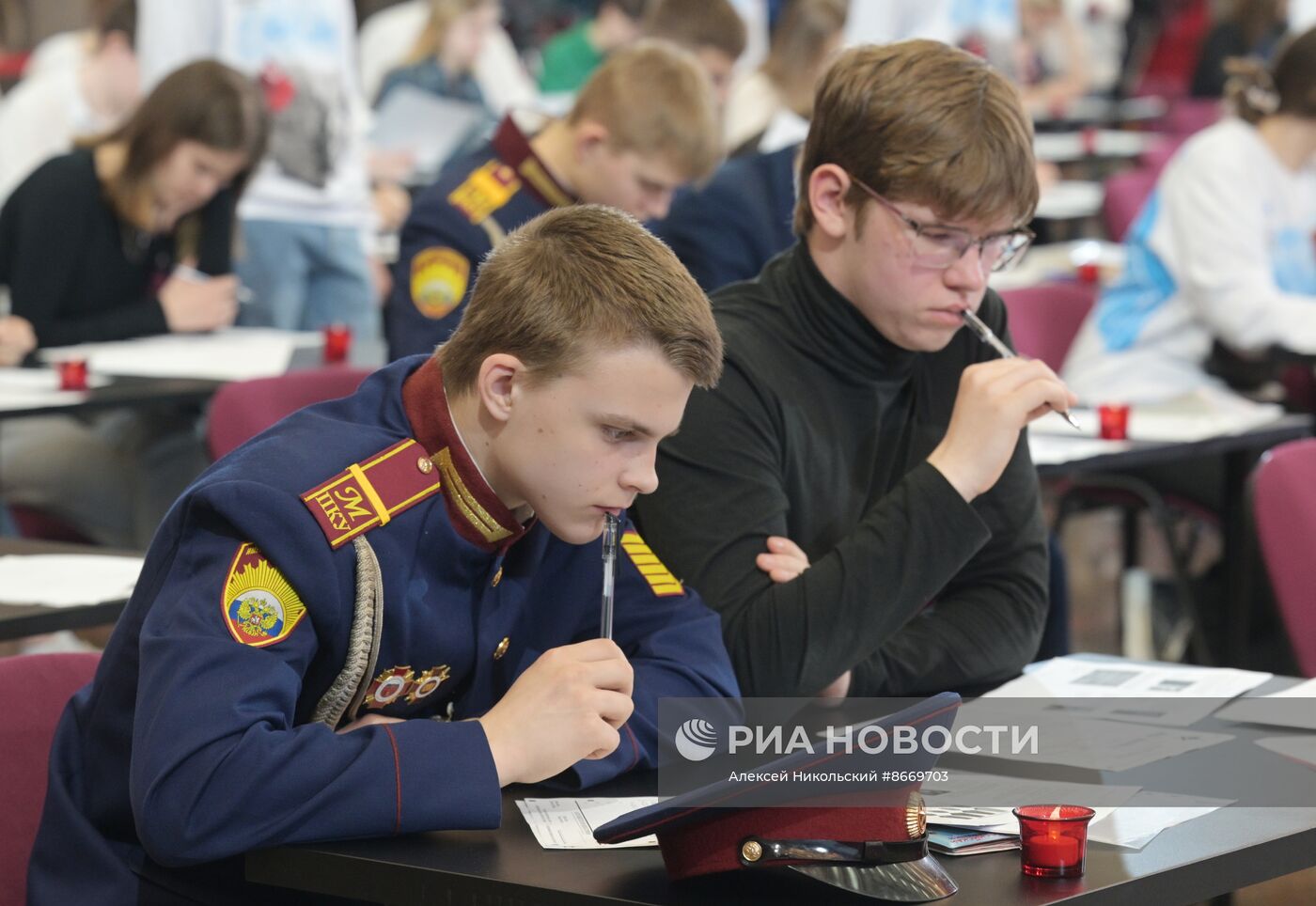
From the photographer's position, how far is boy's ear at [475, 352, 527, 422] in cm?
149

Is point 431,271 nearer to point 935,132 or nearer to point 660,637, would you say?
point 935,132

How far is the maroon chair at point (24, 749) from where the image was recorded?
5.10 feet

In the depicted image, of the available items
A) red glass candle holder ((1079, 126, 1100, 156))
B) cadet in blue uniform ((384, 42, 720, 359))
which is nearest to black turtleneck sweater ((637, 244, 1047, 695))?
cadet in blue uniform ((384, 42, 720, 359))

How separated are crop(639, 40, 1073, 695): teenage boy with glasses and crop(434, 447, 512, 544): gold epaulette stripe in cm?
39

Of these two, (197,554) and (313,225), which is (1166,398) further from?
(197,554)

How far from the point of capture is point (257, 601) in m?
1.36

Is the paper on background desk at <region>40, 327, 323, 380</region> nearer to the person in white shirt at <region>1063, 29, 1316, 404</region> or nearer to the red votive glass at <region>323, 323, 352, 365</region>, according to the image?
the red votive glass at <region>323, 323, 352, 365</region>

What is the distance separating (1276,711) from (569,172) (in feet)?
6.66

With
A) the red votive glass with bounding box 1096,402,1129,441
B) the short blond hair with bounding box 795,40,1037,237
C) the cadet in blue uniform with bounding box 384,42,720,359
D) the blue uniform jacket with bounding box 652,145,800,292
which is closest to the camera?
the short blond hair with bounding box 795,40,1037,237

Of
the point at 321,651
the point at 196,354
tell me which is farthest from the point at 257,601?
the point at 196,354

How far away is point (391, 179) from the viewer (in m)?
6.44

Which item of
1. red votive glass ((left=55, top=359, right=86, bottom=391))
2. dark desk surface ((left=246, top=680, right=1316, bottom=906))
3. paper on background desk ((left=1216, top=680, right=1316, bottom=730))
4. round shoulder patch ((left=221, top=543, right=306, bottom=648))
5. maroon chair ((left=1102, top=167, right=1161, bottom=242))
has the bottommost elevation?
maroon chair ((left=1102, top=167, right=1161, bottom=242))

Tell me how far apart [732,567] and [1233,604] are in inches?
64.0

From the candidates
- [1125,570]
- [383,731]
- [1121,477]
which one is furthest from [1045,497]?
[383,731]
